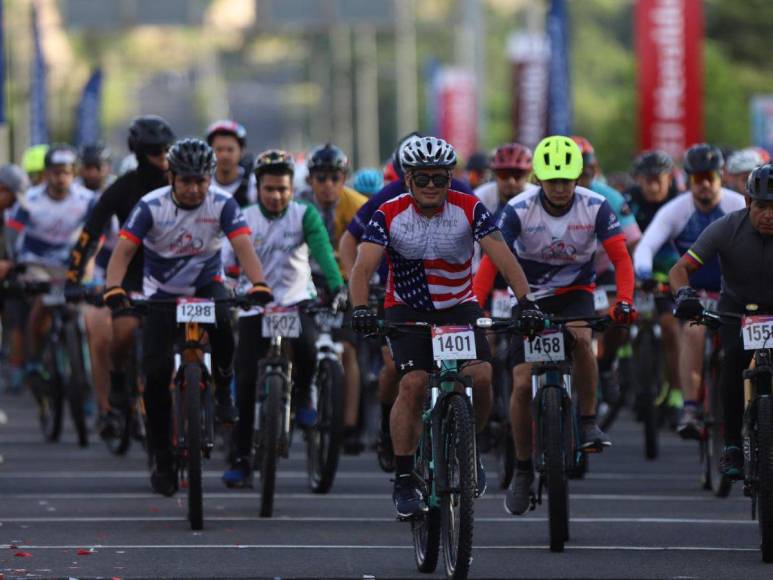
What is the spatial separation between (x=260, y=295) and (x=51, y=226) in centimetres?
627

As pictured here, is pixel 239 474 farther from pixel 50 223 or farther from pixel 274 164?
pixel 50 223

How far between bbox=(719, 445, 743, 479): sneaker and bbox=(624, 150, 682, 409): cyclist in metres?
5.05

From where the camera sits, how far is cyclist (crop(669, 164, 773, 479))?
1179 cm

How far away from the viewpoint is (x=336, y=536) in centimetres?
1246

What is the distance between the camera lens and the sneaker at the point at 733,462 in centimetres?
1206

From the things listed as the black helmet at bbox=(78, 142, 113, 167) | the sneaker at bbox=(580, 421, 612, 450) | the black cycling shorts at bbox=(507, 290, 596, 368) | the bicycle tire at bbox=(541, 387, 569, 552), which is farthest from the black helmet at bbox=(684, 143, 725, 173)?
the black helmet at bbox=(78, 142, 113, 167)

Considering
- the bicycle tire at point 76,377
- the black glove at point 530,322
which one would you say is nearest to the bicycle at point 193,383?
the black glove at point 530,322

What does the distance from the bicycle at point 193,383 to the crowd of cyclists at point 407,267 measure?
193 mm

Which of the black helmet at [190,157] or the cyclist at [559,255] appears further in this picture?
the black helmet at [190,157]

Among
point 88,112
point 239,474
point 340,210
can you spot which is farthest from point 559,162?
point 88,112

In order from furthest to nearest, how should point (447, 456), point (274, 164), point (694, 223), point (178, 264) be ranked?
point (694, 223) → point (274, 164) → point (178, 264) → point (447, 456)

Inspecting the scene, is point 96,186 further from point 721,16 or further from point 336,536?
point 721,16

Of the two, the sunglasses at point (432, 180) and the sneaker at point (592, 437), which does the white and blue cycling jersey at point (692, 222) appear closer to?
the sneaker at point (592, 437)

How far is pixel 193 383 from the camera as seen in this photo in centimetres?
1269
